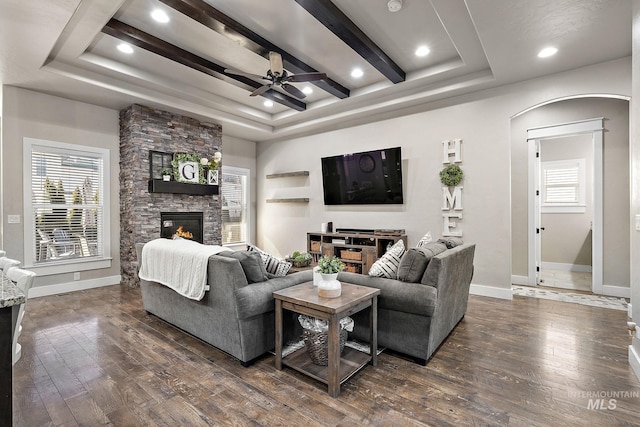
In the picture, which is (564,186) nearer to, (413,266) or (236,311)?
(413,266)

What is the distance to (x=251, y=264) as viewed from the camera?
2.53m

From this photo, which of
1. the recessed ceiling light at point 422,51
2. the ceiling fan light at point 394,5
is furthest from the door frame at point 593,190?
the ceiling fan light at point 394,5

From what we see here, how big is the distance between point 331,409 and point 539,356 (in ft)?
6.24

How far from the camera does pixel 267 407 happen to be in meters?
1.94

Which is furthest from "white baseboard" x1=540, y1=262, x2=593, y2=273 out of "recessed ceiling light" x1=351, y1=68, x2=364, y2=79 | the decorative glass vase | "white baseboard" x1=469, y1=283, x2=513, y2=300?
the decorative glass vase

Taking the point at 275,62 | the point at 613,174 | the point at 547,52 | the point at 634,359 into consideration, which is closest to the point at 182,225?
the point at 275,62

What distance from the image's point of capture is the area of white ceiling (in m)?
2.88

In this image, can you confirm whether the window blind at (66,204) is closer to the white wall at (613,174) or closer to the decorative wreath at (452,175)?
the decorative wreath at (452,175)

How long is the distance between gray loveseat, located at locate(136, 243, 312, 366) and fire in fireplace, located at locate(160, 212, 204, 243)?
297 centimetres

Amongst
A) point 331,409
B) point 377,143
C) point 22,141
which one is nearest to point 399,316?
point 331,409

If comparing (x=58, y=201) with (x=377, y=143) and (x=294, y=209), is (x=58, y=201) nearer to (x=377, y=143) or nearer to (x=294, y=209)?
(x=294, y=209)

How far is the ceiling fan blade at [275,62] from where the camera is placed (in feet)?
11.3

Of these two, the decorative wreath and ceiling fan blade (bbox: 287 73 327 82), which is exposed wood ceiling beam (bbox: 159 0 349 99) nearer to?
ceiling fan blade (bbox: 287 73 327 82)

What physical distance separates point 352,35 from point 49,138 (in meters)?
4.63
